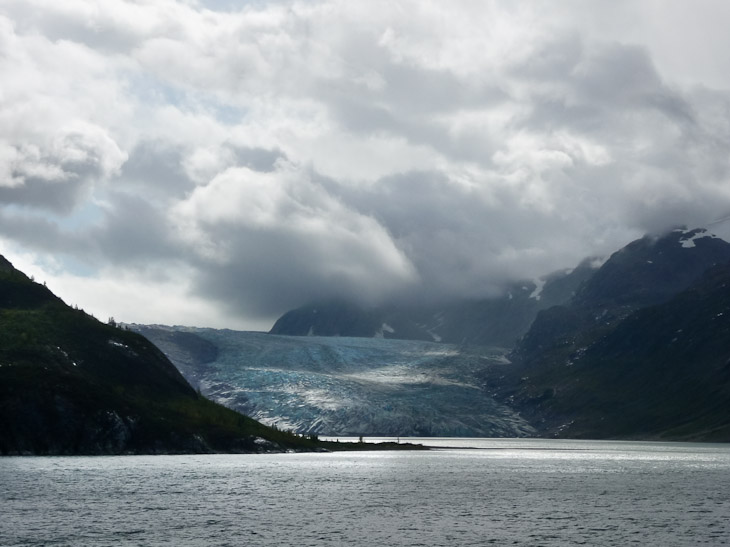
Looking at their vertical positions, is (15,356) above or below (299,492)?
above

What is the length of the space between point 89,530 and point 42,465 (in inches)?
3200

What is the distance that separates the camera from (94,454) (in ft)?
621

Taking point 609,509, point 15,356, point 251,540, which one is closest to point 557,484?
point 609,509

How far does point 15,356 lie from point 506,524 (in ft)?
421

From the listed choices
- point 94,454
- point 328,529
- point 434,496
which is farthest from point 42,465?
point 328,529

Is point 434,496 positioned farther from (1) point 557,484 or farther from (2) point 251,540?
(2) point 251,540

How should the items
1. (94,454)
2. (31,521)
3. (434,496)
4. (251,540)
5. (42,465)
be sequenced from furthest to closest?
(94,454) → (42,465) → (434,496) → (31,521) → (251,540)

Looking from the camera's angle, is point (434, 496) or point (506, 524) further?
point (434, 496)

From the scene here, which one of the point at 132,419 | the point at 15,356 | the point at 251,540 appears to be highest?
the point at 15,356

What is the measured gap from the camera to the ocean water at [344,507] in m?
84.4

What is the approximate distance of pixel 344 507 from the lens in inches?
4424

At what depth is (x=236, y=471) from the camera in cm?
16788

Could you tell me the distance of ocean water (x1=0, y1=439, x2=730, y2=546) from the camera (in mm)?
84438

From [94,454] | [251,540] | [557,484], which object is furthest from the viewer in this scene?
[94,454]
